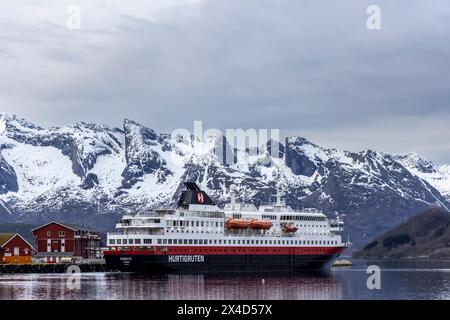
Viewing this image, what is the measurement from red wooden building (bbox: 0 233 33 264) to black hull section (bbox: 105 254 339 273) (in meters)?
40.3

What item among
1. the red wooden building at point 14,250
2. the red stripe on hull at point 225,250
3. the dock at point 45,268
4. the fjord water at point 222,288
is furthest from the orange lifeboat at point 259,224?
the red wooden building at point 14,250

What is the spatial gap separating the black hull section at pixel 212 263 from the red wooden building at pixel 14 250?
132 feet

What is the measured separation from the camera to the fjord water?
337ft

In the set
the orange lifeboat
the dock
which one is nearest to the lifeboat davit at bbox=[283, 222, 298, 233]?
the orange lifeboat

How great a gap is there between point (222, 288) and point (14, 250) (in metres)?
79.9

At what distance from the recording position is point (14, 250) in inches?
7156

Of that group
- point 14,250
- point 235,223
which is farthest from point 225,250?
point 14,250

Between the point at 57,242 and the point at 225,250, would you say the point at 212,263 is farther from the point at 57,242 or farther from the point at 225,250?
the point at 57,242

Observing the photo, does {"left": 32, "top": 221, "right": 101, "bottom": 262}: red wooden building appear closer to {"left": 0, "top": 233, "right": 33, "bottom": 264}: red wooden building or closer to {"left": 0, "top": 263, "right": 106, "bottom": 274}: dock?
{"left": 0, "top": 233, "right": 33, "bottom": 264}: red wooden building

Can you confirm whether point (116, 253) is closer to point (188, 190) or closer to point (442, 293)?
point (188, 190)

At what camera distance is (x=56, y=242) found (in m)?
193
